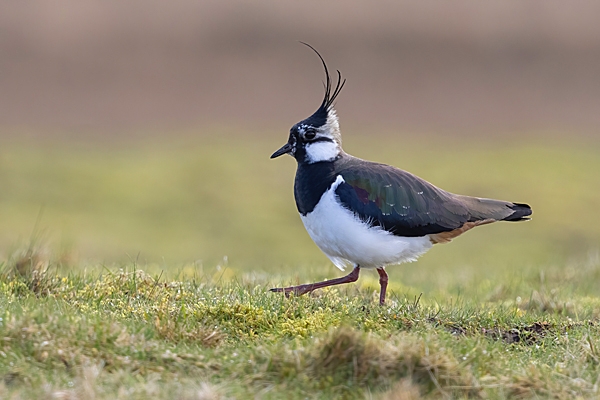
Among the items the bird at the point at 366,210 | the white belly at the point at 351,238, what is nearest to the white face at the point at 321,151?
the bird at the point at 366,210

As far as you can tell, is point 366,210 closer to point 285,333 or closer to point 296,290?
point 296,290

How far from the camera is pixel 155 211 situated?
22281mm

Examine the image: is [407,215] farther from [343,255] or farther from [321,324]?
[321,324]

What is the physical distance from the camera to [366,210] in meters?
7.36

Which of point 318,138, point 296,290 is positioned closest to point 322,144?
point 318,138

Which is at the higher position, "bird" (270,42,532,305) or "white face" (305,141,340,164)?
"white face" (305,141,340,164)

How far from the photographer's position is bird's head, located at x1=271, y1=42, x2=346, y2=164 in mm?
7949

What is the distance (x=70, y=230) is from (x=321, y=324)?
1391cm

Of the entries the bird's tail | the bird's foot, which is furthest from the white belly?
the bird's tail

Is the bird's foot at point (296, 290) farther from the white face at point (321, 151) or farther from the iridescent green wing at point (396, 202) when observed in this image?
the white face at point (321, 151)

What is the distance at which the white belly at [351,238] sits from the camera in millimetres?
7277

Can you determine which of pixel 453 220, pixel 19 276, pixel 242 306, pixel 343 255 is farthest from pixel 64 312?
pixel 453 220

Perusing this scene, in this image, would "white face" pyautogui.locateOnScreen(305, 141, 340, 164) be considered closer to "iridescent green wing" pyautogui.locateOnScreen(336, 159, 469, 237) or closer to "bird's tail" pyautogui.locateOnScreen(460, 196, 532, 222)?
"iridescent green wing" pyautogui.locateOnScreen(336, 159, 469, 237)

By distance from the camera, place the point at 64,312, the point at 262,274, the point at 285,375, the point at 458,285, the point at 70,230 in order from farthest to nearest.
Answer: the point at 70,230 → the point at 458,285 → the point at 262,274 → the point at 64,312 → the point at 285,375
